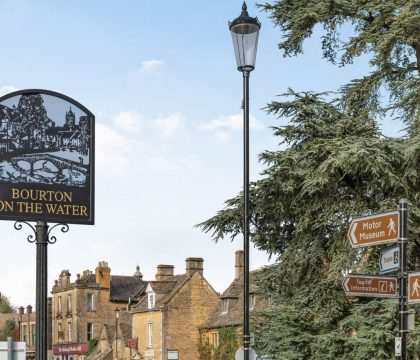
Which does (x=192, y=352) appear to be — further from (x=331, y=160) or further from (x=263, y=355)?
(x=331, y=160)

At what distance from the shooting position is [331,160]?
1057 inches

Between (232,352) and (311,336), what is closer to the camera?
(311,336)

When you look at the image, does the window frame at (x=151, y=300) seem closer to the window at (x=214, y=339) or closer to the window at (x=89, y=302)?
the window at (x=214, y=339)

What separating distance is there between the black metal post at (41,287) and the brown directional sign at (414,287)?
556cm

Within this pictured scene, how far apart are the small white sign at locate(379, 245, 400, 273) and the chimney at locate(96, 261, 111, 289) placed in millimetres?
80039

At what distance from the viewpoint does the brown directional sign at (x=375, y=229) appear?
45.8 feet

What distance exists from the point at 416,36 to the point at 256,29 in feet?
46.8

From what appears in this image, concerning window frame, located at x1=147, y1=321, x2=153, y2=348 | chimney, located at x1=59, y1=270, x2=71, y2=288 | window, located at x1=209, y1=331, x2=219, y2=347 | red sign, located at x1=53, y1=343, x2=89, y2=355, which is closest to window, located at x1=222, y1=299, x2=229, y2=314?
window, located at x1=209, y1=331, x2=219, y2=347

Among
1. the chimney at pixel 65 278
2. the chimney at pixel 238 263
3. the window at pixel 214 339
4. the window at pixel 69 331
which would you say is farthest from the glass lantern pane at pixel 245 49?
the chimney at pixel 65 278

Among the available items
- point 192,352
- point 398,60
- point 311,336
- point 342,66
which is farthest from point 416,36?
point 192,352

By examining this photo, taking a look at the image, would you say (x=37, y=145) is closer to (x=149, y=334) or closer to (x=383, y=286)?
(x=383, y=286)

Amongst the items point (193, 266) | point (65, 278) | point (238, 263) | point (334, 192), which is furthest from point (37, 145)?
point (65, 278)

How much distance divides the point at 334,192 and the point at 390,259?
47.4ft

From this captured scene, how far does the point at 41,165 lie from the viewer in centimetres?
1412
